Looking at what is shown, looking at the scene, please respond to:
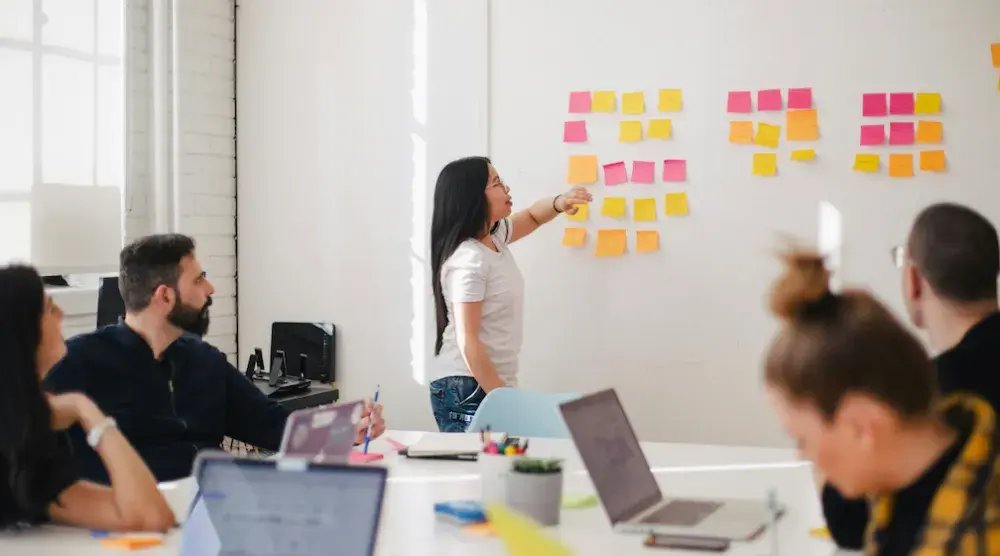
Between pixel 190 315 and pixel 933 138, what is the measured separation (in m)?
2.48

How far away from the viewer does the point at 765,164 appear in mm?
3676

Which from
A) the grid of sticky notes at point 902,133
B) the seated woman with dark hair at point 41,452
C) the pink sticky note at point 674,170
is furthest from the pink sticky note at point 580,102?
the seated woman with dark hair at point 41,452

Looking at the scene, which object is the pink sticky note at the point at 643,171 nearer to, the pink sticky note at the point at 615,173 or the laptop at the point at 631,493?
the pink sticky note at the point at 615,173

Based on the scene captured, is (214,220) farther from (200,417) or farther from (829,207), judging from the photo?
(829,207)

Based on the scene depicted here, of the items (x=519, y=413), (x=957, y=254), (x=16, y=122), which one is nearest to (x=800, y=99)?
(x=519, y=413)

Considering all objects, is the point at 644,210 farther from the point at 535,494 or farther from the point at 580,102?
Answer: the point at 535,494

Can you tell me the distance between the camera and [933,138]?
3529mm

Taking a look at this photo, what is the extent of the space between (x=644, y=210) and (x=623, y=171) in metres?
0.16

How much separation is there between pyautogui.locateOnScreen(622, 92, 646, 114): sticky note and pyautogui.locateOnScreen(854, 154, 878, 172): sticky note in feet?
2.51

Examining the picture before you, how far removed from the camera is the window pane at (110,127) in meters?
3.92

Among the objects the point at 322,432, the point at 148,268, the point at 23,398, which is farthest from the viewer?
the point at 148,268

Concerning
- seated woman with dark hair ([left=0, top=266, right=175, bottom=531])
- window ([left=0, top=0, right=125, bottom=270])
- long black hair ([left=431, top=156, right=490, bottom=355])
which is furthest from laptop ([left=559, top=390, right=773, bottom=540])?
window ([left=0, top=0, right=125, bottom=270])

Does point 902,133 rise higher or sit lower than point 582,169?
higher

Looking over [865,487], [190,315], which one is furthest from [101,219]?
[865,487]
